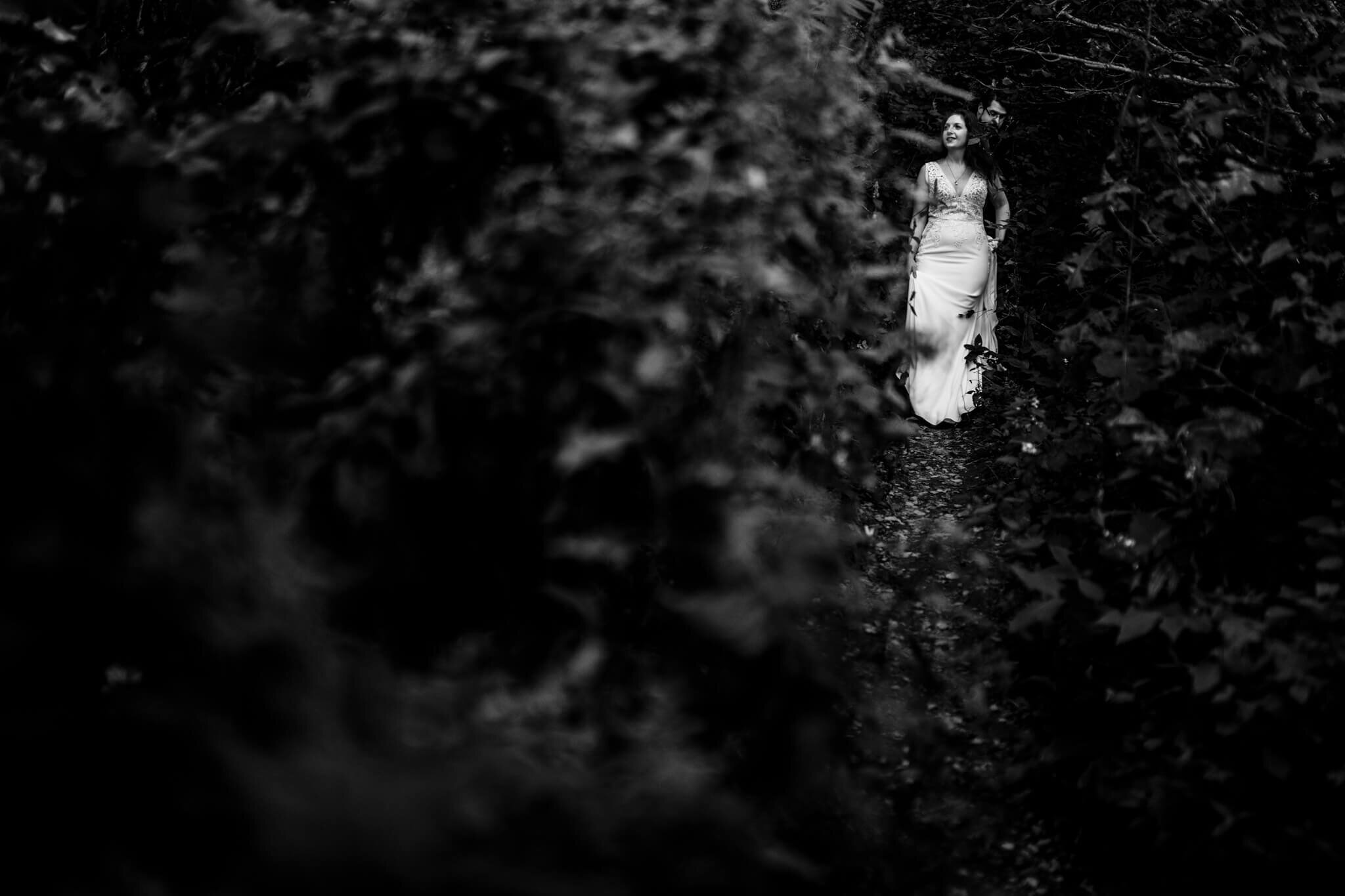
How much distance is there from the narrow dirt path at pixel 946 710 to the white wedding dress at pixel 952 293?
235 centimetres

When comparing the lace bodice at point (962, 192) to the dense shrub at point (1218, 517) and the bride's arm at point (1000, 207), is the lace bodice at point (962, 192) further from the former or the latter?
the dense shrub at point (1218, 517)

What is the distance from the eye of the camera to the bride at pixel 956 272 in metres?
7.84

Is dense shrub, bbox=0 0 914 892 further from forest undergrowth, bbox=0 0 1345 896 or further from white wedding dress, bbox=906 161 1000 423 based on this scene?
white wedding dress, bbox=906 161 1000 423

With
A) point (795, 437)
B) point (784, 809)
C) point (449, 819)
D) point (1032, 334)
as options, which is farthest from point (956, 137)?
point (449, 819)

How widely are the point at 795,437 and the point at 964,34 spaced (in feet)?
27.2

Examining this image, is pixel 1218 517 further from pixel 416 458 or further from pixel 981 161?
pixel 981 161

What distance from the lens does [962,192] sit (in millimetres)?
8297

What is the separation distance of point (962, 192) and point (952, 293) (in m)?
0.83

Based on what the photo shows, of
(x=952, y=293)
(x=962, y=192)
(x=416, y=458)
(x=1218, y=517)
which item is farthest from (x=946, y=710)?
(x=962, y=192)

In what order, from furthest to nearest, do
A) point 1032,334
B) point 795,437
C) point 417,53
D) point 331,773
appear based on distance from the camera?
1. point 1032,334
2. point 795,437
3. point 417,53
4. point 331,773

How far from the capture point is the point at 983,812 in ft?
10.8

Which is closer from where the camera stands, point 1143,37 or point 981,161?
point 1143,37

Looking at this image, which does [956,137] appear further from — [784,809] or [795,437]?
[784,809]

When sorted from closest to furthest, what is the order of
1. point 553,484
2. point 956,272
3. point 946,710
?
point 553,484 → point 946,710 → point 956,272
